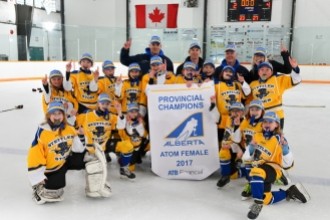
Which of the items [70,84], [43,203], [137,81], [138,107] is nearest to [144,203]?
[43,203]

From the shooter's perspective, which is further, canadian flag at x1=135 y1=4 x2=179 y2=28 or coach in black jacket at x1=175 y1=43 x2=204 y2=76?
canadian flag at x1=135 y1=4 x2=179 y2=28

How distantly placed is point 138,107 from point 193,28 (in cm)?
1301

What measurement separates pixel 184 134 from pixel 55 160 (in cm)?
116

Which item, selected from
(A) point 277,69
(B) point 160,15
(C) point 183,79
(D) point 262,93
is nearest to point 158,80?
(C) point 183,79

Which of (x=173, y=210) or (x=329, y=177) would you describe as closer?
(x=173, y=210)

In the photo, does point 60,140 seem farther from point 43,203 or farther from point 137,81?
point 137,81

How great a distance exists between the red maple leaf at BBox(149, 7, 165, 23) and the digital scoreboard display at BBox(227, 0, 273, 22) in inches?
130

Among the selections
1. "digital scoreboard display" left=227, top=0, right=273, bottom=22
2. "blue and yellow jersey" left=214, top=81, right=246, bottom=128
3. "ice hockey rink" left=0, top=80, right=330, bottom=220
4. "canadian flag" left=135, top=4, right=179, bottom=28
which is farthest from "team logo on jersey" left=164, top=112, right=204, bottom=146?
"digital scoreboard display" left=227, top=0, right=273, bottom=22

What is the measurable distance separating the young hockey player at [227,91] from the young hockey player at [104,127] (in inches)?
34.5

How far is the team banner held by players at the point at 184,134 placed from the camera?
3.23 metres

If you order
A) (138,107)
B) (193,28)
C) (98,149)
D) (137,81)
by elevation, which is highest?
(193,28)

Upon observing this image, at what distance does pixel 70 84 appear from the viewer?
3.74 m

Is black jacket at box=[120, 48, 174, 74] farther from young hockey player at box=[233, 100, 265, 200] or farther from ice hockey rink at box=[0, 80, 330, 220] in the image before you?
young hockey player at box=[233, 100, 265, 200]

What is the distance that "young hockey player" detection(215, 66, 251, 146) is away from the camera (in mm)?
3186
